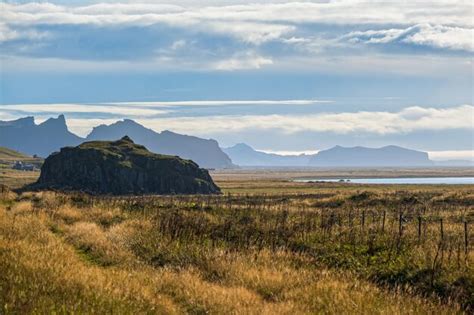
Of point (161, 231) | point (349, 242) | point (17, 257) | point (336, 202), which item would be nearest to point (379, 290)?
point (349, 242)

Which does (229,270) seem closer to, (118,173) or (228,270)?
(228,270)

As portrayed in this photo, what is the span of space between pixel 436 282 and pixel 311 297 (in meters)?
3.98

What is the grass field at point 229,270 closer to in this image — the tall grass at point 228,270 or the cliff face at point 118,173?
the tall grass at point 228,270

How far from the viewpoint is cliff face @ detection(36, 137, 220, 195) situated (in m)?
96.8

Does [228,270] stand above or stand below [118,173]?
below

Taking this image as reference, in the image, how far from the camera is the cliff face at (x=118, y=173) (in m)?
96.8

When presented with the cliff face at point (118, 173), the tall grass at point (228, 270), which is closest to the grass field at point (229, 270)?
the tall grass at point (228, 270)

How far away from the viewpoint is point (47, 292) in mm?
10391

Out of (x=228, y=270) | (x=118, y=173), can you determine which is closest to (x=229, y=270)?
(x=228, y=270)

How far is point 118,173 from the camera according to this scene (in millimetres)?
98750

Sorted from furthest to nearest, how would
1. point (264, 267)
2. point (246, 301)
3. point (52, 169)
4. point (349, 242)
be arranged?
point (52, 169) → point (349, 242) → point (264, 267) → point (246, 301)

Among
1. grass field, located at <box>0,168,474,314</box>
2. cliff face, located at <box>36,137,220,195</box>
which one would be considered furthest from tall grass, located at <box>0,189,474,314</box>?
cliff face, located at <box>36,137,220,195</box>

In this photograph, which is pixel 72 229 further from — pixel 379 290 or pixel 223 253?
pixel 379 290

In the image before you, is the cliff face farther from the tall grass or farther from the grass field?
the tall grass
